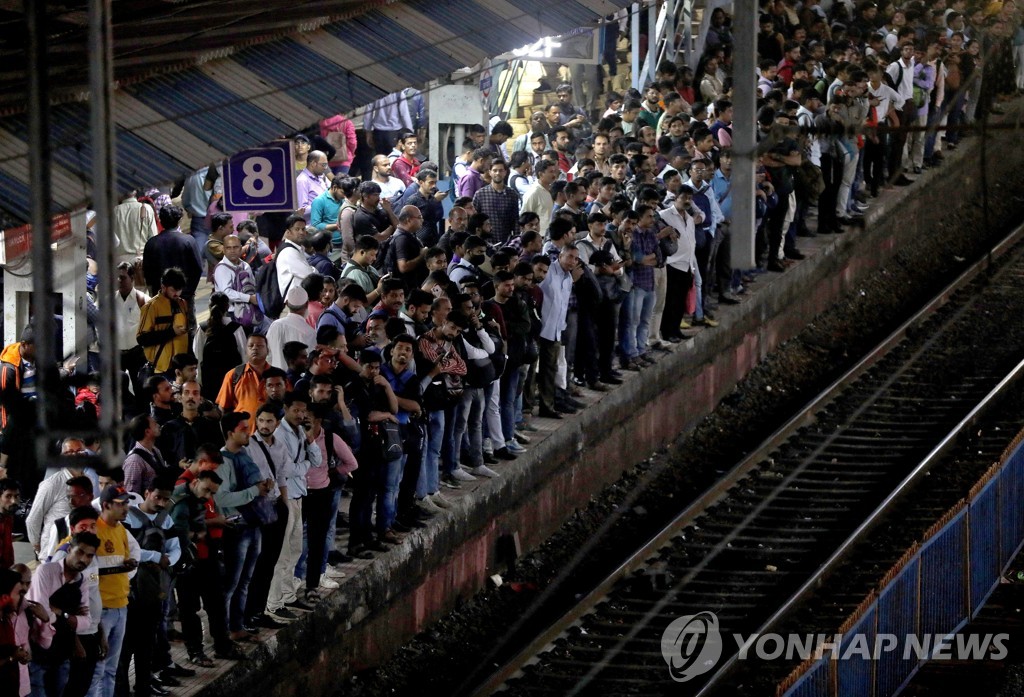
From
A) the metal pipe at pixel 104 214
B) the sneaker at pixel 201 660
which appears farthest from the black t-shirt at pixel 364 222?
the metal pipe at pixel 104 214

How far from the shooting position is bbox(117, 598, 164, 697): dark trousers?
1176 centimetres

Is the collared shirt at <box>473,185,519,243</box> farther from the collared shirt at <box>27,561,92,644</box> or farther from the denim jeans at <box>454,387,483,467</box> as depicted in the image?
the collared shirt at <box>27,561,92,644</box>

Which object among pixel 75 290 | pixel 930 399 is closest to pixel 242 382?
pixel 75 290

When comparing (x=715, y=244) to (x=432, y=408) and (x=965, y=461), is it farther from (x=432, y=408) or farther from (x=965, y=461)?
(x=432, y=408)

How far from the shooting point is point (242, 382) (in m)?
13.7

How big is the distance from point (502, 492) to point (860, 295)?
1075cm

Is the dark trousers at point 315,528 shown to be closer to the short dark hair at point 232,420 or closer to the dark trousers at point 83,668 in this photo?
the short dark hair at point 232,420

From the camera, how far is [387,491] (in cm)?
1455

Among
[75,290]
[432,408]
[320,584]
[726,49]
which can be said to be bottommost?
[320,584]

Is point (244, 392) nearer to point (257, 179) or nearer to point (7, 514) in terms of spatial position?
point (7, 514)

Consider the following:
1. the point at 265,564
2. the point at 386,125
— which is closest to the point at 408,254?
the point at 265,564

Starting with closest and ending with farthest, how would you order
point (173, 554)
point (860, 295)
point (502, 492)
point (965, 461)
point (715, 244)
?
point (173, 554) → point (502, 492) → point (965, 461) → point (715, 244) → point (860, 295)

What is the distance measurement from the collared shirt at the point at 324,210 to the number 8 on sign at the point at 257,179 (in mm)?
1871

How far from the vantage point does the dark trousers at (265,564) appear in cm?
1297
